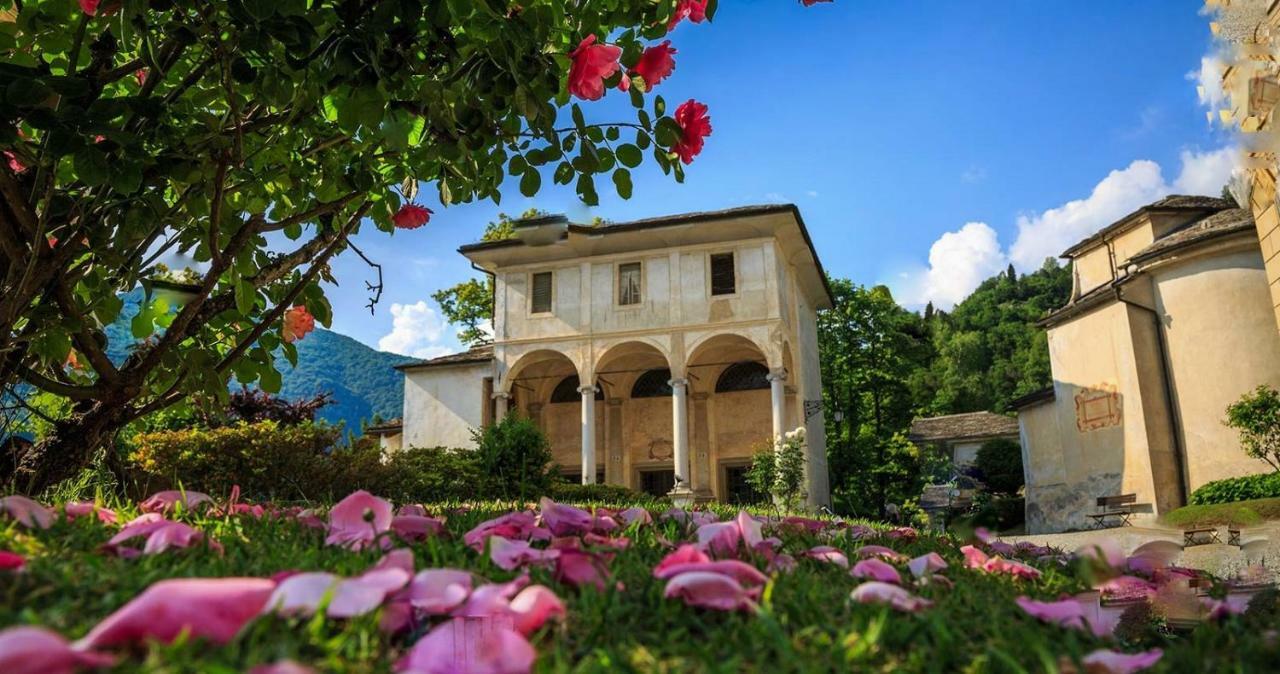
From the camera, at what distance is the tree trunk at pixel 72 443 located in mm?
3102

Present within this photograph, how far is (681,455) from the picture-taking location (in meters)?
20.2

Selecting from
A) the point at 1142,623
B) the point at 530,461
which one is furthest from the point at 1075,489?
the point at 1142,623

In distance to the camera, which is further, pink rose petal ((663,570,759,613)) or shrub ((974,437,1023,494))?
shrub ((974,437,1023,494))

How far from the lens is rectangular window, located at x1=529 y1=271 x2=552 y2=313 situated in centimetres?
2231

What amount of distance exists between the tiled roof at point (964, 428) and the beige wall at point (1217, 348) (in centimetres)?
1502

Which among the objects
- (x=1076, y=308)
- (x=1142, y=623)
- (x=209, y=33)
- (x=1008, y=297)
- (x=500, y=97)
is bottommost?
(x=1142, y=623)

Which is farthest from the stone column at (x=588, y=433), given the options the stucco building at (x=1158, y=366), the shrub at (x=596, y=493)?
the stucco building at (x=1158, y=366)

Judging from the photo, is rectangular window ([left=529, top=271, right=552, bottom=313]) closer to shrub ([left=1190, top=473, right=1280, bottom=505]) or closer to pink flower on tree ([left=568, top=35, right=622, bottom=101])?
shrub ([left=1190, top=473, right=1280, bottom=505])

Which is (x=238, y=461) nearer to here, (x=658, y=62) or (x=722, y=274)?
(x=658, y=62)

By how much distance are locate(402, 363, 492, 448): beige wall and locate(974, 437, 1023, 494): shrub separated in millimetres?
17808

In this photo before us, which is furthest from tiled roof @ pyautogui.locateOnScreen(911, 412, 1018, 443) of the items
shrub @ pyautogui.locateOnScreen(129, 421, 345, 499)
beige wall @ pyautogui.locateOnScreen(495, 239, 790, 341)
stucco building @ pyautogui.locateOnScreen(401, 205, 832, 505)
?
shrub @ pyautogui.locateOnScreen(129, 421, 345, 499)

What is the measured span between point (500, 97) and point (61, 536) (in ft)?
4.88

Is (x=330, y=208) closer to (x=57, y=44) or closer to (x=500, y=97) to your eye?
(x=57, y=44)

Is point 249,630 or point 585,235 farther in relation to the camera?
point 585,235
